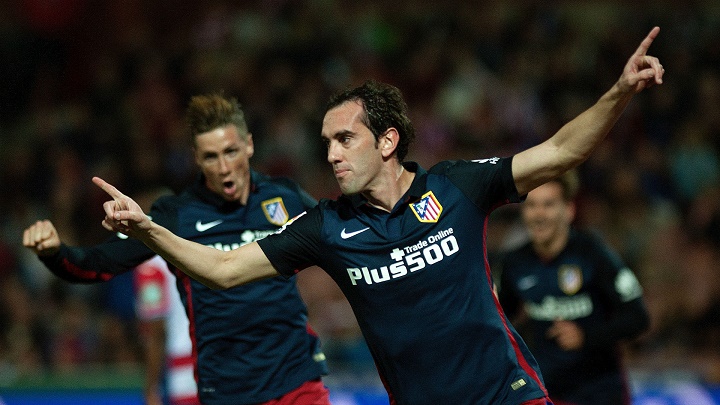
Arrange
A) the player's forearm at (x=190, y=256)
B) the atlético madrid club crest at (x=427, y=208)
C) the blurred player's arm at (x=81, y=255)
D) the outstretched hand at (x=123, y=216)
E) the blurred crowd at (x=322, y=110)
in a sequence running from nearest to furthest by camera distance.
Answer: the outstretched hand at (x=123, y=216) < the player's forearm at (x=190, y=256) < the atlético madrid club crest at (x=427, y=208) < the blurred player's arm at (x=81, y=255) < the blurred crowd at (x=322, y=110)

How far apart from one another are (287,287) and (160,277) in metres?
2.29

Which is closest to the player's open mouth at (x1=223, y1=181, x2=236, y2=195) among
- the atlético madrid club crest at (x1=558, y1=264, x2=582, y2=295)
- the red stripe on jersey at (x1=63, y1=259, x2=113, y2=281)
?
the red stripe on jersey at (x1=63, y1=259, x2=113, y2=281)

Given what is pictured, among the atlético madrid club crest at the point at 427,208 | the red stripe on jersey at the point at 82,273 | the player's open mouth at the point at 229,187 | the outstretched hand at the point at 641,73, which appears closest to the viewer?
the outstretched hand at the point at 641,73

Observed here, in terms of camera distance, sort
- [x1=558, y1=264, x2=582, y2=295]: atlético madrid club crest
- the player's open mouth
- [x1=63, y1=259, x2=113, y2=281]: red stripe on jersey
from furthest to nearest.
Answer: [x1=558, y1=264, x2=582, y2=295]: atlético madrid club crest
the player's open mouth
[x1=63, y1=259, x2=113, y2=281]: red stripe on jersey

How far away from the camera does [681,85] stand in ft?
37.5

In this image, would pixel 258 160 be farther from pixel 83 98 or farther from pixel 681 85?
pixel 681 85

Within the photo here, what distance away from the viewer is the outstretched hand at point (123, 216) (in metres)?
3.91

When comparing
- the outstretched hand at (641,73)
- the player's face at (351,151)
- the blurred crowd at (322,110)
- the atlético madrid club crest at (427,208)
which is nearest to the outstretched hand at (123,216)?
the player's face at (351,151)

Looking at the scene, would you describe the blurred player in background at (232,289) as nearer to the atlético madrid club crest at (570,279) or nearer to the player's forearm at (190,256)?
the player's forearm at (190,256)

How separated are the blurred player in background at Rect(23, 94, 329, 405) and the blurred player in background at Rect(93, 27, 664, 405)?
957mm

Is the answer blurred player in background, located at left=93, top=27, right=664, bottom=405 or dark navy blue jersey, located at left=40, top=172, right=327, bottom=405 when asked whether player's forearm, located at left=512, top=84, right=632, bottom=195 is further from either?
dark navy blue jersey, located at left=40, top=172, right=327, bottom=405

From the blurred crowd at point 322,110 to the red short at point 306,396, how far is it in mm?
4111

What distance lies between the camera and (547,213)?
6.29 metres

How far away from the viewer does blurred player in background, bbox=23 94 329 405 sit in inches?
204
